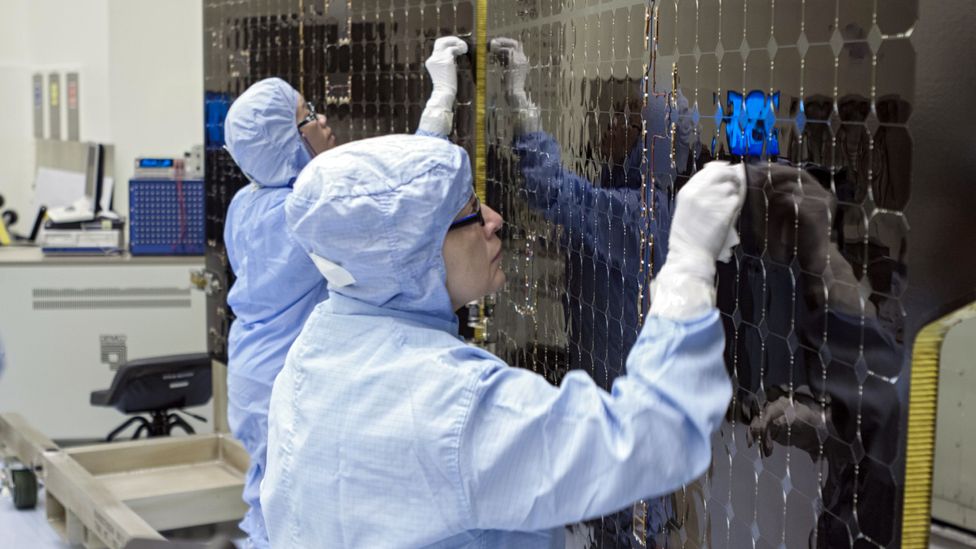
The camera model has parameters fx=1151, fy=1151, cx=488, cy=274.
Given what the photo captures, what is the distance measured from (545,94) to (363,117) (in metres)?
0.99

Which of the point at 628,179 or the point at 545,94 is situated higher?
the point at 545,94

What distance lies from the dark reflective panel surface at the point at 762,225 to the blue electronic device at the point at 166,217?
356 cm

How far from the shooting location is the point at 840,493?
143cm

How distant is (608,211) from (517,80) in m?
0.53

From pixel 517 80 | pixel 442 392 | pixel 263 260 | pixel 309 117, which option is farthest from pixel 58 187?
pixel 442 392

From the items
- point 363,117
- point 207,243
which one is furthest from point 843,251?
point 207,243

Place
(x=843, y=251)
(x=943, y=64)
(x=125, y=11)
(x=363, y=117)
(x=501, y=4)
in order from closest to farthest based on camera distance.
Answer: (x=943, y=64) < (x=843, y=251) < (x=501, y=4) < (x=363, y=117) < (x=125, y=11)

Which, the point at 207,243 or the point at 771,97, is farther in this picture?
the point at 207,243

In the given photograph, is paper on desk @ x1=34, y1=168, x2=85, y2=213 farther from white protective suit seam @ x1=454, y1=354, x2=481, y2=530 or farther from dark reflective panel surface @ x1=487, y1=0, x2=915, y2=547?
white protective suit seam @ x1=454, y1=354, x2=481, y2=530

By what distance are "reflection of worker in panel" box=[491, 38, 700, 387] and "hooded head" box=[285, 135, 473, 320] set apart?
1.26ft

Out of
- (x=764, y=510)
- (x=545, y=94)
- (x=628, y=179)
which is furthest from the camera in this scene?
(x=545, y=94)

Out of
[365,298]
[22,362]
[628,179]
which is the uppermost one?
[628,179]

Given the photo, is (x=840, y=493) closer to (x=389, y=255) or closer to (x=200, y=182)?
(x=389, y=255)

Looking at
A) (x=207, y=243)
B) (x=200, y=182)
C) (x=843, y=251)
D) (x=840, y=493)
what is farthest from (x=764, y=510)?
(x=200, y=182)
